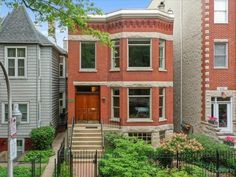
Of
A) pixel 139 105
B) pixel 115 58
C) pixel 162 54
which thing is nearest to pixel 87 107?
pixel 139 105

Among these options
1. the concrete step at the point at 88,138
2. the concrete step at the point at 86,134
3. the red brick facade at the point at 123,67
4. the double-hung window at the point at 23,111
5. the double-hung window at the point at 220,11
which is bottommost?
the concrete step at the point at 88,138

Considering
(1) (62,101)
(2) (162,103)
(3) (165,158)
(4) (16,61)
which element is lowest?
(3) (165,158)

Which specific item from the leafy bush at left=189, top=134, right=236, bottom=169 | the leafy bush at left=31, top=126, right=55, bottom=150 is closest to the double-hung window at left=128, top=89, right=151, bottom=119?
the leafy bush at left=31, top=126, right=55, bottom=150

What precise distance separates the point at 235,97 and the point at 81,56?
→ 10978 mm

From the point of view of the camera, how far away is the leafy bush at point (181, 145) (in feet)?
58.7

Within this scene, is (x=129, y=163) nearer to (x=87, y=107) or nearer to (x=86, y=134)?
(x=86, y=134)

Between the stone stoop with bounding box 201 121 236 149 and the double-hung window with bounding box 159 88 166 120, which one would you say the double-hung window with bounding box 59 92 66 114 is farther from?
the stone stoop with bounding box 201 121 236 149

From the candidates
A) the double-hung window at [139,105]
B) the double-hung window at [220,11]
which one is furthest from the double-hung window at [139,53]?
the double-hung window at [220,11]

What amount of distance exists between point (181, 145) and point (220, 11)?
36.4 feet

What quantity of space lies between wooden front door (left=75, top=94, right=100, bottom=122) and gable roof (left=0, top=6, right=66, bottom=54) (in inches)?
179

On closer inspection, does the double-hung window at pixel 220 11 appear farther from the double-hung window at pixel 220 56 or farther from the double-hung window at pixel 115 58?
the double-hung window at pixel 115 58

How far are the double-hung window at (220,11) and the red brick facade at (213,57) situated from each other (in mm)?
163

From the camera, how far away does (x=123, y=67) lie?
23.9 m

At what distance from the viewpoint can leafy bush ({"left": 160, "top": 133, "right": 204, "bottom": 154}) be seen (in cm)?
1789
